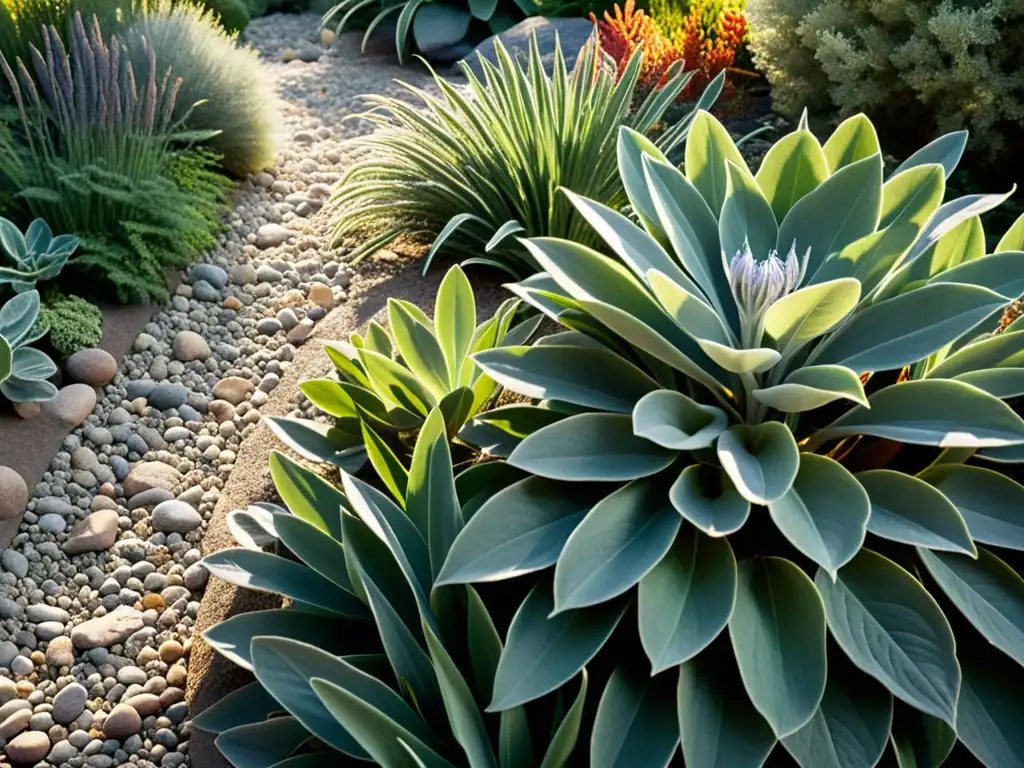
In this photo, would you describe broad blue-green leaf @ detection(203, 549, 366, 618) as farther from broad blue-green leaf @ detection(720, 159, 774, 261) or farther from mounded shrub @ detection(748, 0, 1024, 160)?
mounded shrub @ detection(748, 0, 1024, 160)

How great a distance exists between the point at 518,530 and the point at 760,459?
1.30 feet

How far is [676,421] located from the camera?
1555 mm

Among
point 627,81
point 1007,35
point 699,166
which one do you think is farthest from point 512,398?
point 1007,35

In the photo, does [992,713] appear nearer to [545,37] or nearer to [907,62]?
[907,62]

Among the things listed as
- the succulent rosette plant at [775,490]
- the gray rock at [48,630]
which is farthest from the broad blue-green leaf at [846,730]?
the gray rock at [48,630]

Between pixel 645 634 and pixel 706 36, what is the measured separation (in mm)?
4182

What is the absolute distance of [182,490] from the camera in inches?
115

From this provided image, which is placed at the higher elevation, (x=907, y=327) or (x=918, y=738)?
(x=907, y=327)

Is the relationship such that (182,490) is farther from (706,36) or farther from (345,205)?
(706,36)

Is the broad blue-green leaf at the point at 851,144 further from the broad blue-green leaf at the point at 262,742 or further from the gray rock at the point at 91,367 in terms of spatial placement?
the gray rock at the point at 91,367

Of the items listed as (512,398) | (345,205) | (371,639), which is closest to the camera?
(371,639)

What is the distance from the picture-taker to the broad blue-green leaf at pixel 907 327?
1.54 metres

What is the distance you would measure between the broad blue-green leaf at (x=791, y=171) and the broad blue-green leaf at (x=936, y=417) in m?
0.46

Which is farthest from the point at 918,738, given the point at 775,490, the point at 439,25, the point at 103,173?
the point at 439,25
